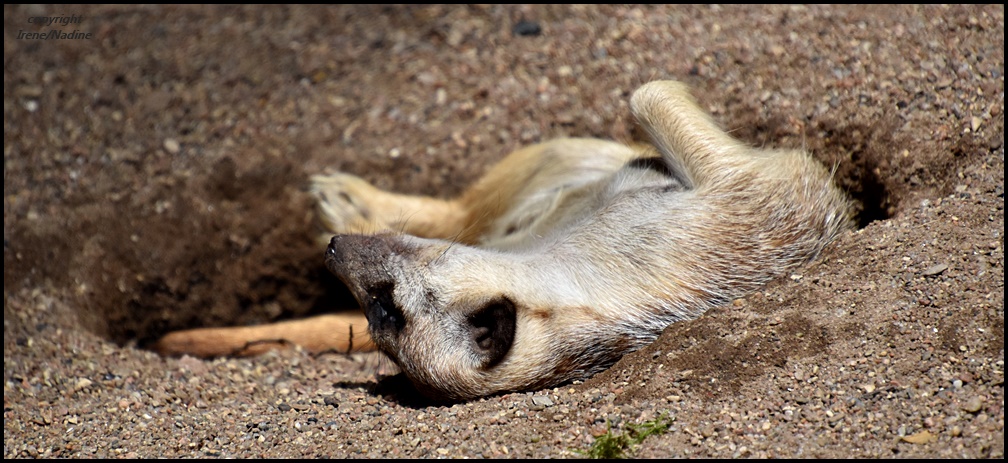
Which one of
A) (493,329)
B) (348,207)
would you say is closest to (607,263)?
(493,329)

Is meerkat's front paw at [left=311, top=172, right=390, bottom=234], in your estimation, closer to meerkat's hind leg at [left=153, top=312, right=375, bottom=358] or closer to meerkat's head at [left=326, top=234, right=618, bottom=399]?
meerkat's hind leg at [left=153, top=312, right=375, bottom=358]

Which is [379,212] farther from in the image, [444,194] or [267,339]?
[267,339]

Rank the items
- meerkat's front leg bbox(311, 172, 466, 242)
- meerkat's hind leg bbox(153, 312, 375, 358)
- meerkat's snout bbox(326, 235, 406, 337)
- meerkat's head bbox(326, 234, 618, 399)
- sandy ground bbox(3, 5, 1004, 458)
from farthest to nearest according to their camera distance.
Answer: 1. meerkat's front leg bbox(311, 172, 466, 242)
2. meerkat's hind leg bbox(153, 312, 375, 358)
3. meerkat's snout bbox(326, 235, 406, 337)
4. meerkat's head bbox(326, 234, 618, 399)
5. sandy ground bbox(3, 5, 1004, 458)

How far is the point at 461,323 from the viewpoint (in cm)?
339

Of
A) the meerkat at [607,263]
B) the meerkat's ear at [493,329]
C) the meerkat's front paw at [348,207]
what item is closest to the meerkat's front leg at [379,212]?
the meerkat's front paw at [348,207]

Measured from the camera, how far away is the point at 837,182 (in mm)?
4082

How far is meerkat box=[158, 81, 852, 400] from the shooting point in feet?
11.0

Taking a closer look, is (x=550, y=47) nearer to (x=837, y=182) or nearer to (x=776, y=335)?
(x=837, y=182)

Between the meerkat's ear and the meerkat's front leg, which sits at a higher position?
the meerkat's ear

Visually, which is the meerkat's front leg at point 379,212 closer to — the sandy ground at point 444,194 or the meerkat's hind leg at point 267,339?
the sandy ground at point 444,194

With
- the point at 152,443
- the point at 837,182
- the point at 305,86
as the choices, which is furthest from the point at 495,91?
the point at 152,443

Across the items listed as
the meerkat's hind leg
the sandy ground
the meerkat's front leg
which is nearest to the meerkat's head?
the sandy ground

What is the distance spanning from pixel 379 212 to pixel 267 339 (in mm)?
994

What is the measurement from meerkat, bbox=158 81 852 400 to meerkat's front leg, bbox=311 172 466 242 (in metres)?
0.83
